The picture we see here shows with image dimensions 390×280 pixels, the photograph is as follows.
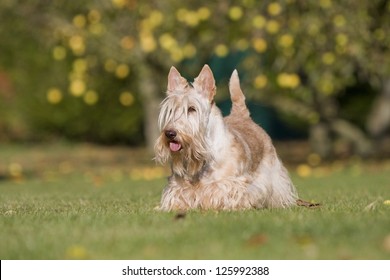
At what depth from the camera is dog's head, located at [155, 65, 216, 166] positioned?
7.78m

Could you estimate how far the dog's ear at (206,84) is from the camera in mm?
8023

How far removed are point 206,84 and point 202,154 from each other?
684 mm

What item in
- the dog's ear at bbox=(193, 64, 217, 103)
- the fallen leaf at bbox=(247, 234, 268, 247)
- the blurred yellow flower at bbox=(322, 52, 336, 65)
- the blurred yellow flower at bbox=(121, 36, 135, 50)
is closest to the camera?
the fallen leaf at bbox=(247, 234, 268, 247)

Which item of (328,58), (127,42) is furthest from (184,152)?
(127,42)

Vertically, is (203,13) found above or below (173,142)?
above

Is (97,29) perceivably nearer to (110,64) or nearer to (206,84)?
(110,64)

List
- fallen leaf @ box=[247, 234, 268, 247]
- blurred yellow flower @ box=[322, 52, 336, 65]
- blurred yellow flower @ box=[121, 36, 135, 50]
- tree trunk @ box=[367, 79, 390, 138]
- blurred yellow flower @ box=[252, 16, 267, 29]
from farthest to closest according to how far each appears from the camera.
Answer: tree trunk @ box=[367, 79, 390, 138] < blurred yellow flower @ box=[121, 36, 135, 50] < blurred yellow flower @ box=[322, 52, 336, 65] < blurred yellow flower @ box=[252, 16, 267, 29] < fallen leaf @ box=[247, 234, 268, 247]

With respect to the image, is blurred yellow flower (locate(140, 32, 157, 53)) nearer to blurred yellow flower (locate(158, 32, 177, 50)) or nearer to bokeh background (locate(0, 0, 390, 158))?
bokeh background (locate(0, 0, 390, 158))

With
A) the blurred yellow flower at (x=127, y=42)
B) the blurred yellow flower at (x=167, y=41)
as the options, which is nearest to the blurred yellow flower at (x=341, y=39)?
the blurred yellow flower at (x=167, y=41)

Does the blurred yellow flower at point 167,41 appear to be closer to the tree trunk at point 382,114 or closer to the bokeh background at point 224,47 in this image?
the bokeh background at point 224,47

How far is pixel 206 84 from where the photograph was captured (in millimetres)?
8070

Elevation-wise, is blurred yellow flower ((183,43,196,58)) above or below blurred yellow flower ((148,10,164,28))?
below

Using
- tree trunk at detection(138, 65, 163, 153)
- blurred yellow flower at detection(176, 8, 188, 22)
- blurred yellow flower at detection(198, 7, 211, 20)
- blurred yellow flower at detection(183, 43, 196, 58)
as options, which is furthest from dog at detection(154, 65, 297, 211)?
tree trunk at detection(138, 65, 163, 153)

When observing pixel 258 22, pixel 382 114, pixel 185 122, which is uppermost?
pixel 258 22
